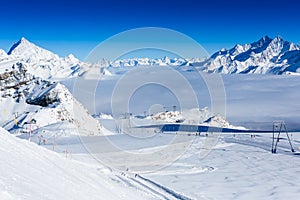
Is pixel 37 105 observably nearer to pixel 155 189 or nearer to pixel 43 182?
pixel 155 189

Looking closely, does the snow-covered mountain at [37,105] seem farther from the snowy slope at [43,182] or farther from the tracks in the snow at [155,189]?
the snowy slope at [43,182]

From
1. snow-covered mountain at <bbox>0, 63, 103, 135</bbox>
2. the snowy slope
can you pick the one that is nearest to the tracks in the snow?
the snowy slope

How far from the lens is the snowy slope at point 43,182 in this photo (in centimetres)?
1200

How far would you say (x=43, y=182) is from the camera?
1478 centimetres

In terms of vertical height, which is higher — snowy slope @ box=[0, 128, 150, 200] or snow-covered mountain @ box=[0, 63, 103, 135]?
snow-covered mountain @ box=[0, 63, 103, 135]

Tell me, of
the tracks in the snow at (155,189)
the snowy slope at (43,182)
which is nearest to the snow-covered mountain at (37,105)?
the tracks in the snow at (155,189)

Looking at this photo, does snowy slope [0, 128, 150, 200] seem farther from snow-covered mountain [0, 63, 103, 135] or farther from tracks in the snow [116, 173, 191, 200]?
snow-covered mountain [0, 63, 103, 135]

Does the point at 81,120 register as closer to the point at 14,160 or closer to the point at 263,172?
the point at 263,172

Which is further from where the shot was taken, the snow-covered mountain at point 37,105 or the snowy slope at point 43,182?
the snow-covered mountain at point 37,105

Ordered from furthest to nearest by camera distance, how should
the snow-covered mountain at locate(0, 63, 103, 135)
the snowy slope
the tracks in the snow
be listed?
the snow-covered mountain at locate(0, 63, 103, 135) < the tracks in the snow < the snowy slope

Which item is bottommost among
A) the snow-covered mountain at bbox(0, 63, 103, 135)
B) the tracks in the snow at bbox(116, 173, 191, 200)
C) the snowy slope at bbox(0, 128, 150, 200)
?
the tracks in the snow at bbox(116, 173, 191, 200)

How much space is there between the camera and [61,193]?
14.0 meters

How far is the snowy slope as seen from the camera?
12.0m

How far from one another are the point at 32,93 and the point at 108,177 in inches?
2806
